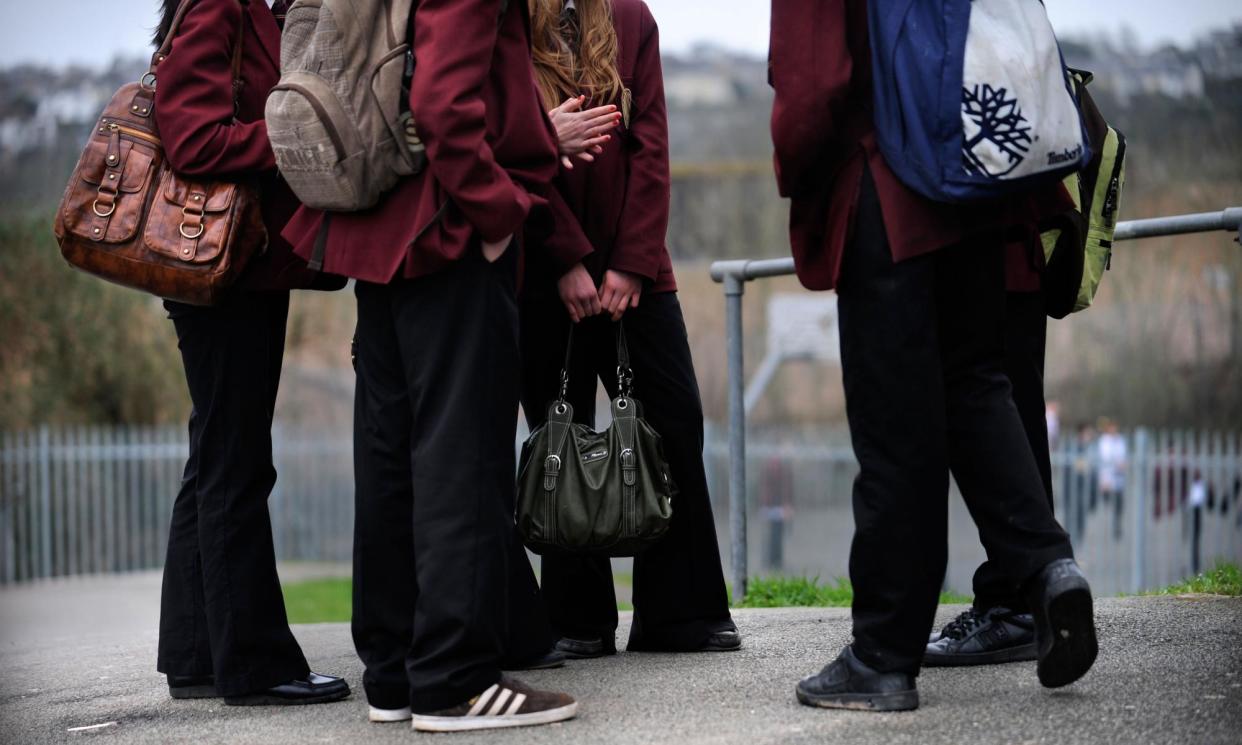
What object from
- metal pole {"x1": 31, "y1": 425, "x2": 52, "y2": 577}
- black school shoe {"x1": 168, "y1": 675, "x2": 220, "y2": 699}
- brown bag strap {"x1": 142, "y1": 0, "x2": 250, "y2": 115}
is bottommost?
metal pole {"x1": 31, "y1": 425, "x2": 52, "y2": 577}

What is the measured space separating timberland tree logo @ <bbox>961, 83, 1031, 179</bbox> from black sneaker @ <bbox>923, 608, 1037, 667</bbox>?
121 centimetres

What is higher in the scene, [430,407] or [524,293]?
[524,293]

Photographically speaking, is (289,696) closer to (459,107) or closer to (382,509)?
(382,509)

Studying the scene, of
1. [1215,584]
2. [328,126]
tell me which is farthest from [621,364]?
[1215,584]

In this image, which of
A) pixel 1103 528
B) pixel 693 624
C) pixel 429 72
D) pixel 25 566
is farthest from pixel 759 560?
pixel 429 72

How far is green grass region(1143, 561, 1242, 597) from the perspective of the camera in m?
4.48

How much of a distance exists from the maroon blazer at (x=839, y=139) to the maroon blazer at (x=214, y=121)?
1180 mm

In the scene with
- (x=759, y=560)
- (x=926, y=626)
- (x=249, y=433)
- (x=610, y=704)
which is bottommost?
(x=759, y=560)

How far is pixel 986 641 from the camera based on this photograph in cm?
346

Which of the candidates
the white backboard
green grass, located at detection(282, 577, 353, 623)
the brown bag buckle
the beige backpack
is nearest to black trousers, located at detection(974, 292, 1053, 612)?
the beige backpack

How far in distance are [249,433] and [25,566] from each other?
14.7 metres

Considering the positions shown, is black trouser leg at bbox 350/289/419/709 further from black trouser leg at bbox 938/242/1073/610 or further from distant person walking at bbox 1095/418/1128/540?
distant person walking at bbox 1095/418/1128/540

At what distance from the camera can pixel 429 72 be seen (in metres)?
2.87

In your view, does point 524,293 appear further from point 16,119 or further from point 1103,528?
point 16,119
